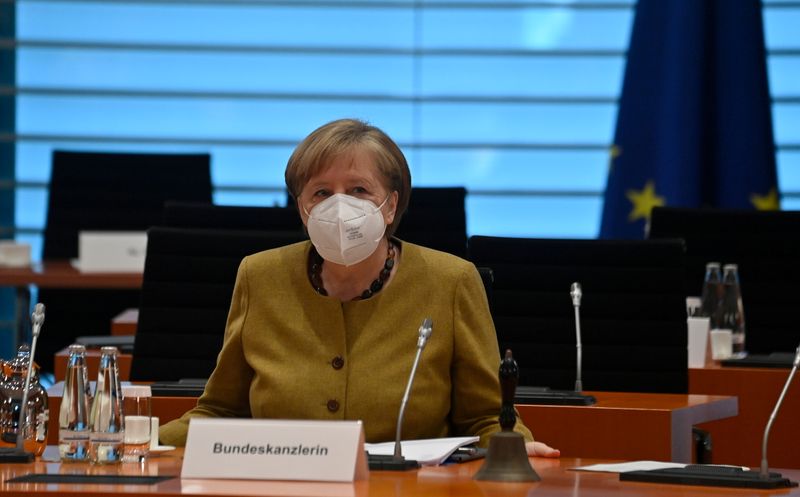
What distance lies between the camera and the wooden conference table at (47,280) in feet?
20.2

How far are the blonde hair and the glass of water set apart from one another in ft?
1.90

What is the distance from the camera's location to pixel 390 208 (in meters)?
2.98

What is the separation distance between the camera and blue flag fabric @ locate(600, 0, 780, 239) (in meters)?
7.07

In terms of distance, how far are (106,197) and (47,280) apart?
0.94 m

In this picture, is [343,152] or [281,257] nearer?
[343,152]

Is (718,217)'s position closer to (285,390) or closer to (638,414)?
(638,414)

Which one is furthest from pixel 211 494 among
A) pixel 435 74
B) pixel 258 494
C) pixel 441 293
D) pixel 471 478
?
pixel 435 74

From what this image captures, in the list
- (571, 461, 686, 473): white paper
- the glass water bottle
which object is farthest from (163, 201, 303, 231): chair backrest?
(571, 461, 686, 473): white paper

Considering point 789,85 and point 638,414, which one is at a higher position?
point 789,85

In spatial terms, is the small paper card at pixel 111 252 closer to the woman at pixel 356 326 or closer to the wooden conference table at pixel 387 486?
A: the woman at pixel 356 326

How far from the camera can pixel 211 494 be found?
6.66 ft

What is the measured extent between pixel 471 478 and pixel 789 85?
260 inches

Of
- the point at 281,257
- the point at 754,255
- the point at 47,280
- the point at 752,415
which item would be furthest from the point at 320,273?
the point at 47,280

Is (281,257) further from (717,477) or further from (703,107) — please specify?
(703,107)
